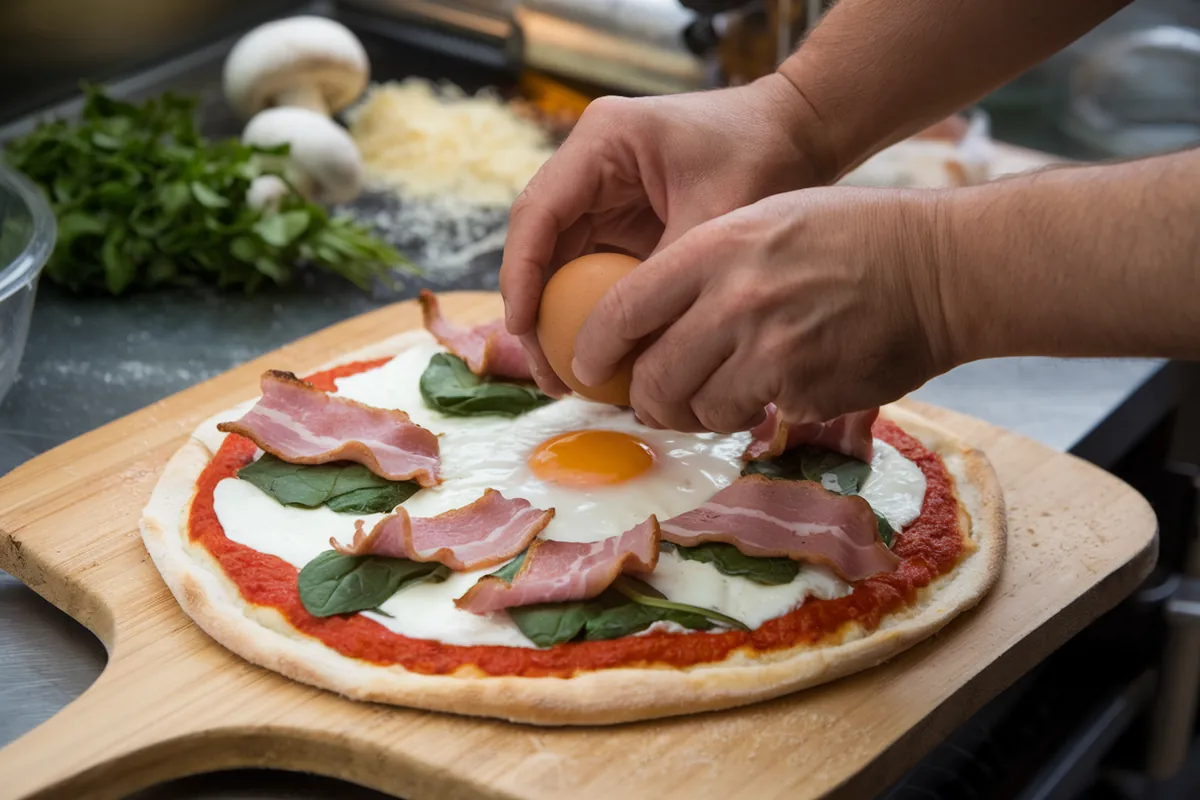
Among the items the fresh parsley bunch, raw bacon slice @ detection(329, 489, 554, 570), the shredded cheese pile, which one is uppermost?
raw bacon slice @ detection(329, 489, 554, 570)

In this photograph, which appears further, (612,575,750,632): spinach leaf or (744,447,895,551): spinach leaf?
(744,447,895,551): spinach leaf

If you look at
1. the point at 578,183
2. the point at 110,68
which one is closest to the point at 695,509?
the point at 578,183

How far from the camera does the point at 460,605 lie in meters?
1.91

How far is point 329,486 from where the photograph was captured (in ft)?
7.21

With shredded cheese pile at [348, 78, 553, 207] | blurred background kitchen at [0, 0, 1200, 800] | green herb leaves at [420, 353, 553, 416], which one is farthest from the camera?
shredded cheese pile at [348, 78, 553, 207]

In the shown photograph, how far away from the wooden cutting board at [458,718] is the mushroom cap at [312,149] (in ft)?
4.07

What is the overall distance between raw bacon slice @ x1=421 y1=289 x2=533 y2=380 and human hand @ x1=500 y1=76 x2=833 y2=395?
0.26m

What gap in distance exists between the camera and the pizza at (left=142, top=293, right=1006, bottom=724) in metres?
1.86

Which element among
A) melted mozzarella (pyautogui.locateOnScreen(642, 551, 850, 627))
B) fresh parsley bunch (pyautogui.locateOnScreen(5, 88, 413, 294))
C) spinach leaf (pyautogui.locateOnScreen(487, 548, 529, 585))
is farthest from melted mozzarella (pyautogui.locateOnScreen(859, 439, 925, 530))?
fresh parsley bunch (pyautogui.locateOnScreen(5, 88, 413, 294))

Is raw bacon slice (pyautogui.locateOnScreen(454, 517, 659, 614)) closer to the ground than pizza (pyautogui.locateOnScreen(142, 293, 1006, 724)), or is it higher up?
higher up

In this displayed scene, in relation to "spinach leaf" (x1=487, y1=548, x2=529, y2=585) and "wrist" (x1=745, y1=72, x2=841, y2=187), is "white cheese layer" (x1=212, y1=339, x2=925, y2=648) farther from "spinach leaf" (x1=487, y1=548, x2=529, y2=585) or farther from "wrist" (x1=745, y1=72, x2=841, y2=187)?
"wrist" (x1=745, y1=72, x2=841, y2=187)

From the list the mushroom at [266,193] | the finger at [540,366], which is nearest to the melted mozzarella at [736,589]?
the finger at [540,366]

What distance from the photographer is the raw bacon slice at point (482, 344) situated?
253 centimetres

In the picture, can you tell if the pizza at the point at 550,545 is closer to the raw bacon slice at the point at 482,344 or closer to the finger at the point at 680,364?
the raw bacon slice at the point at 482,344
